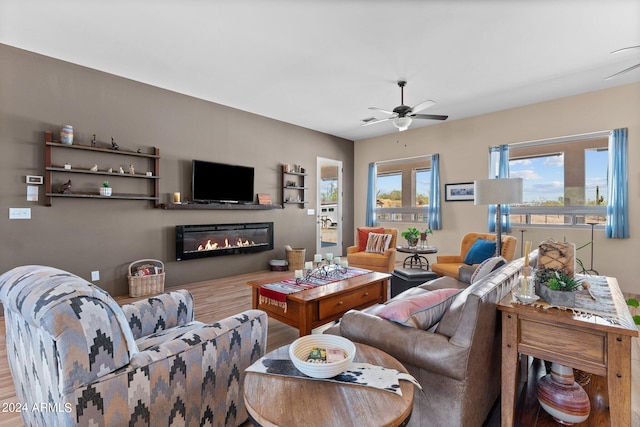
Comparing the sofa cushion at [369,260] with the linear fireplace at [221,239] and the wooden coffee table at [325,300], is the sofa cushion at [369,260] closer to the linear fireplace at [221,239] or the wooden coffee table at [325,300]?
the wooden coffee table at [325,300]

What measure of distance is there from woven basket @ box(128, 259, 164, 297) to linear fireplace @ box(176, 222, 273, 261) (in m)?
0.36

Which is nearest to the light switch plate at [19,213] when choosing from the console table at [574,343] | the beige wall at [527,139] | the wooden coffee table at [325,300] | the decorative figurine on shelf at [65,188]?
the decorative figurine on shelf at [65,188]

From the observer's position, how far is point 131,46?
3279mm

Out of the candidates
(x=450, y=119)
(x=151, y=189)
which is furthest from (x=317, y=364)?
(x=450, y=119)

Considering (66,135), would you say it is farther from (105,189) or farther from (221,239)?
(221,239)

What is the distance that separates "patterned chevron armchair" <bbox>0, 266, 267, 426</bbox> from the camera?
3.12ft

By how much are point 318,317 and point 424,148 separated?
503 centimetres

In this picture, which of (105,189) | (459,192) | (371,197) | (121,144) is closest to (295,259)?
(371,197)

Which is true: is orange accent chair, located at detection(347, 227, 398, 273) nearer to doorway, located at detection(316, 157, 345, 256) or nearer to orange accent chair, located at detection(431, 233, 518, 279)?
orange accent chair, located at detection(431, 233, 518, 279)

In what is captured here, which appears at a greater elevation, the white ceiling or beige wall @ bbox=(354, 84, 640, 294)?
the white ceiling

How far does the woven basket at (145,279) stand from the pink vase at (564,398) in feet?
13.9

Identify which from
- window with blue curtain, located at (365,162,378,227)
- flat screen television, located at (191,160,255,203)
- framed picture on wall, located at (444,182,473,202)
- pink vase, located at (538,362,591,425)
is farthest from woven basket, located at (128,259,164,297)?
framed picture on wall, located at (444,182,473,202)

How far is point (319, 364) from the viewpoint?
1.07 metres

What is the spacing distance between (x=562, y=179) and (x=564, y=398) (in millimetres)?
4581
